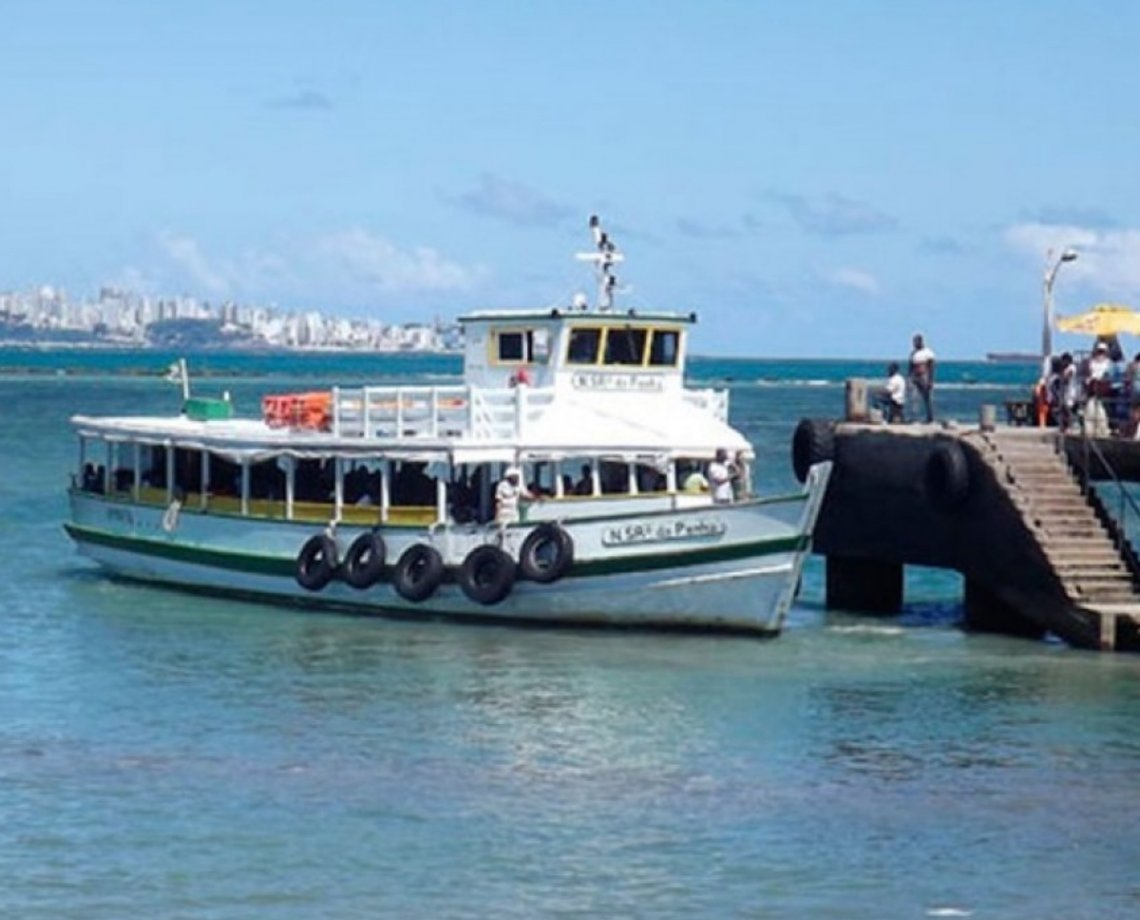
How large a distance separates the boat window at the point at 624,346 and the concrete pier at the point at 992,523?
111 inches

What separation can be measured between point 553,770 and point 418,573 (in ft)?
35.3

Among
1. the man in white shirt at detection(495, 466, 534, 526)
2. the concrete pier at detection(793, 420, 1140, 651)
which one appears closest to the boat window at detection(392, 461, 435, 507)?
the man in white shirt at detection(495, 466, 534, 526)

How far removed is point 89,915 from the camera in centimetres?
2069

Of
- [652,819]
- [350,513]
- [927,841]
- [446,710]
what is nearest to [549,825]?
[652,819]

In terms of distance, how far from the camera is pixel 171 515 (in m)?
41.7

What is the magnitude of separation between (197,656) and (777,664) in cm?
717

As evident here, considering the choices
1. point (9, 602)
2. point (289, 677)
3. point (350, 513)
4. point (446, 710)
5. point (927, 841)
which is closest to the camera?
point (927, 841)

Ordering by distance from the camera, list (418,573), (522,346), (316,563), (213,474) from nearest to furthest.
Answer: (418,573)
(316,563)
(522,346)
(213,474)

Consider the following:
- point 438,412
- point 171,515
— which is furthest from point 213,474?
point 438,412

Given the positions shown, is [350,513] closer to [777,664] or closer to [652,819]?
[777,664]

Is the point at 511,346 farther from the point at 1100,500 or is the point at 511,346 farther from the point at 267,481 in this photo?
the point at 1100,500

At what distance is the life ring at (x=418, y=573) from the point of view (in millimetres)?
36500

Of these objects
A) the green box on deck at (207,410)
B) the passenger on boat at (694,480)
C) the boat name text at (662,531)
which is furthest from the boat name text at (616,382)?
the green box on deck at (207,410)

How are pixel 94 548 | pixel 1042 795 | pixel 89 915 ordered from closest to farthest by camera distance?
pixel 89 915
pixel 1042 795
pixel 94 548
